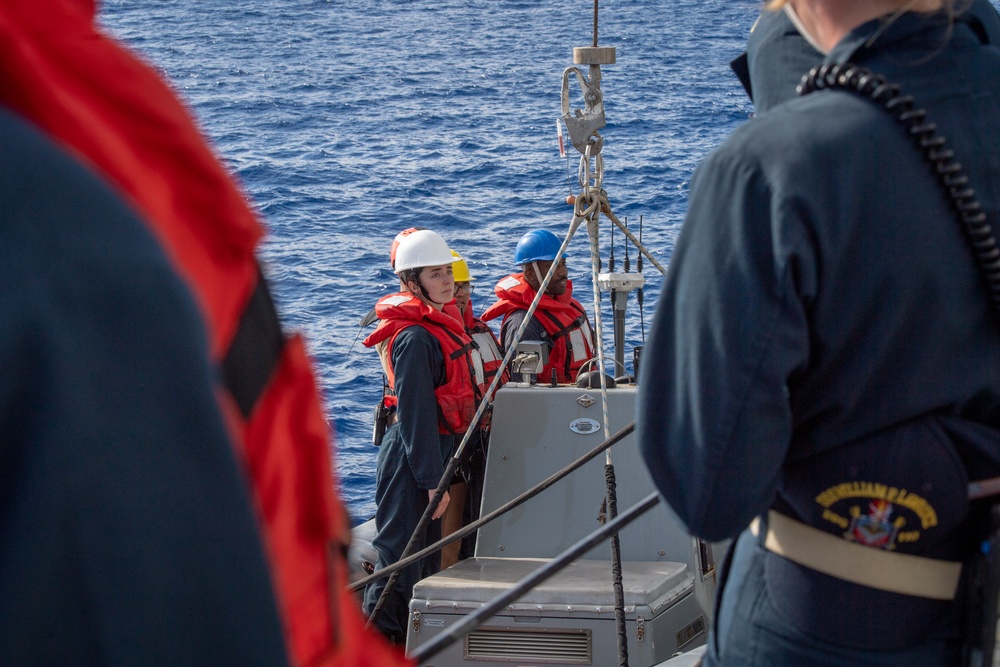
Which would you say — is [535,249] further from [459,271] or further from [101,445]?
[101,445]

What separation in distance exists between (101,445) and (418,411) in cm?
529

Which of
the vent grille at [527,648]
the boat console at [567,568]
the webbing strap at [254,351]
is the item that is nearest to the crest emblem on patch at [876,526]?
the webbing strap at [254,351]

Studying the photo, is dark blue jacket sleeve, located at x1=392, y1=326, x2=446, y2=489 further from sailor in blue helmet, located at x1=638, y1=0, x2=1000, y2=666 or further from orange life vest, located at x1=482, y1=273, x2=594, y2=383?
sailor in blue helmet, located at x1=638, y1=0, x2=1000, y2=666

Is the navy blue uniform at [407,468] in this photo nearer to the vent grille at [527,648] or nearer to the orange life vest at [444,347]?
the orange life vest at [444,347]

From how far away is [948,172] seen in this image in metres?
1.40

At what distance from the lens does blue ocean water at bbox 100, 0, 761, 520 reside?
15500 mm

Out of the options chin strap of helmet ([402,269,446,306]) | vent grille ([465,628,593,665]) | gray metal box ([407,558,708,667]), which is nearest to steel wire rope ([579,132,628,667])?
gray metal box ([407,558,708,667])

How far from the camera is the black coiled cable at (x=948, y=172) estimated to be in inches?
55.3

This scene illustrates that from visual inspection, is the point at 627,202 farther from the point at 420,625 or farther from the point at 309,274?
the point at 420,625

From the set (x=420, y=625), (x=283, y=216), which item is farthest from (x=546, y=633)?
(x=283, y=216)

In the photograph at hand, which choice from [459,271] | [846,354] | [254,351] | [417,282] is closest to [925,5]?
[846,354]

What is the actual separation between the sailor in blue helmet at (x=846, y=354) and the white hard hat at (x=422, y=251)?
193 inches

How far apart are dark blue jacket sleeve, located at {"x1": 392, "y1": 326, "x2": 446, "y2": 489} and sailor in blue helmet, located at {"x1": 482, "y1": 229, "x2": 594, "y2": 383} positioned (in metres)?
1.06

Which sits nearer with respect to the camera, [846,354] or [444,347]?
[846,354]
